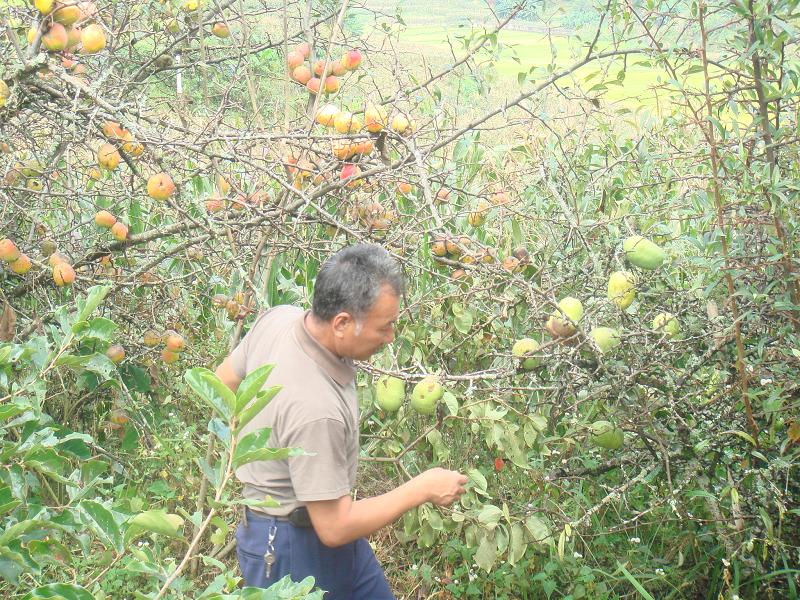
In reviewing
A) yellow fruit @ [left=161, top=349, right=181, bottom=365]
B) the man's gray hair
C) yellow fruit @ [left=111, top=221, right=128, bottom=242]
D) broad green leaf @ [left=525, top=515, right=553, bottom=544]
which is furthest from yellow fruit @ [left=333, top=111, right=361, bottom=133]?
broad green leaf @ [left=525, top=515, right=553, bottom=544]

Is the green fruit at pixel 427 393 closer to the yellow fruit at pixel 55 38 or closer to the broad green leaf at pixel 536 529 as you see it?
the broad green leaf at pixel 536 529

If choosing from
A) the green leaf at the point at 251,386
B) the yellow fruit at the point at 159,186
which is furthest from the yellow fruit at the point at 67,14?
the green leaf at the point at 251,386

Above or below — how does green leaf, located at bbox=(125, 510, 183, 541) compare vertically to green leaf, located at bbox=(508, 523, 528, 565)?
above

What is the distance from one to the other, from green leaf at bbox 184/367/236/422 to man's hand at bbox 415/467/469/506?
0.93 meters

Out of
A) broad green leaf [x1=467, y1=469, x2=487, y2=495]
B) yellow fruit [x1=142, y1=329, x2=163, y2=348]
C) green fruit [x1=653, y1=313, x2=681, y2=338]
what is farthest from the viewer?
yellow fruit [x1=142, y1=329, x2=163, y2=348]

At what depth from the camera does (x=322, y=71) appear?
3.06 meters

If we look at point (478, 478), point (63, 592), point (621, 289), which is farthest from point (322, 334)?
point (63, 592)

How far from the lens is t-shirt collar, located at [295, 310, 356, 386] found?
2.07 m

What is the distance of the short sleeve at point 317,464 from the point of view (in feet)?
6.28

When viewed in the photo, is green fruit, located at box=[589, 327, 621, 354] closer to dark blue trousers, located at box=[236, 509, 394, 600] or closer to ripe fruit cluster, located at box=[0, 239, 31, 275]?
dark blue trousers, located at box=[236, 509, 394, 600]

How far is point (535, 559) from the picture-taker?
3.14m

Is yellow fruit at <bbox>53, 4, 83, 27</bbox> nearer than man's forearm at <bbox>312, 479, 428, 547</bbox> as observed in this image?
No

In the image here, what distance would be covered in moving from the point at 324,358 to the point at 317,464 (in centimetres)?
27

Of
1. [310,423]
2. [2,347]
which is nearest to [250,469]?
[310,423]
